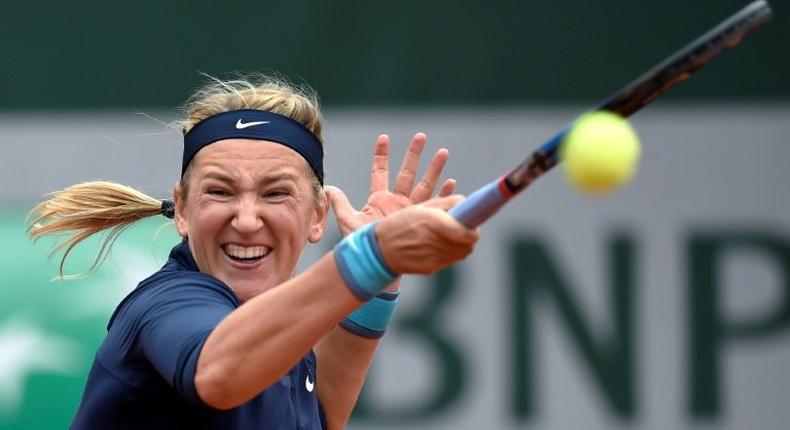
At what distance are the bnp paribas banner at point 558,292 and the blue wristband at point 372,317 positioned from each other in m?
1.69

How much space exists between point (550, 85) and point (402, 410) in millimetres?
1261

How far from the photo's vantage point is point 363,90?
517 cm

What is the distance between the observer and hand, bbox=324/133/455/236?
127 inches

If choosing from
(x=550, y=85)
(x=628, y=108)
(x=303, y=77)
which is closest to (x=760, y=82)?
(x=550, y=85)

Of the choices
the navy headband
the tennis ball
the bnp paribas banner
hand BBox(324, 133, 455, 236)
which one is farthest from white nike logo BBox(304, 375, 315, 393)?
the bnp paribas banner

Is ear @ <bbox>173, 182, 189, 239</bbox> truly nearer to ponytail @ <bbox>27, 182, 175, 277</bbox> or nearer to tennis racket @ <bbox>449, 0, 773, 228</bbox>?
ponytail @ <bbox>27, 182, 175, 277</bbox>

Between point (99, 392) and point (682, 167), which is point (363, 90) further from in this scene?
point (99, 392)

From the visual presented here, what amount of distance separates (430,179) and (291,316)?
990 mm

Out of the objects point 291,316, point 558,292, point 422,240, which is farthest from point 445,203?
point 558,292

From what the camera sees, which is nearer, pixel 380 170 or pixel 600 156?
pixel 600 156

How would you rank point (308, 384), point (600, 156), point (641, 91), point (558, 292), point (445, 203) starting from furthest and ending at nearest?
point (558, 292) < point (308, 384) < point (445, 203) < point (641, 91) < point (600, 156)

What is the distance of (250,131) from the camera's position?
2.95 m

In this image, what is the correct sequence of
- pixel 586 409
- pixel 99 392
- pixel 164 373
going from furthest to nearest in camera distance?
pixel 586 409 → pixel 99 392 → pixel 164 373

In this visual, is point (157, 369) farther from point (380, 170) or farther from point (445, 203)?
point (380, 170)
